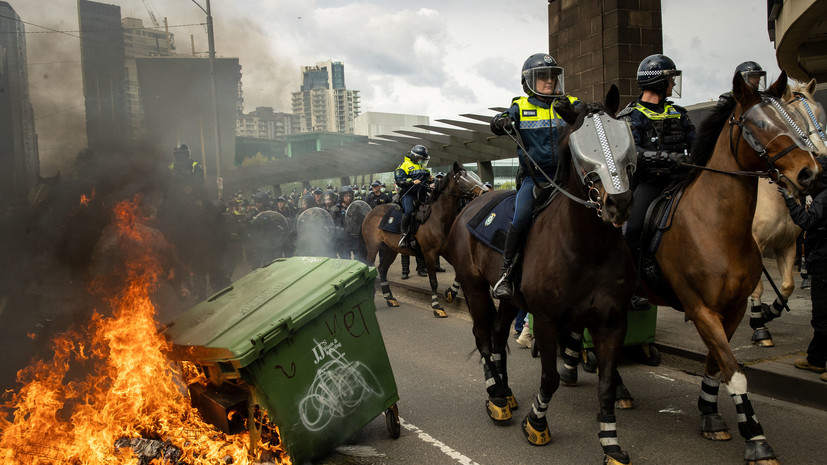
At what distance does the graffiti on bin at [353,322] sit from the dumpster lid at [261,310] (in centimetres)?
14

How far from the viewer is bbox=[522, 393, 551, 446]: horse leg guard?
188 inches

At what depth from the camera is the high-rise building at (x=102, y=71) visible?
201 inches

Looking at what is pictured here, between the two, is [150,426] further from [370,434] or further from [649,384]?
[649,384]

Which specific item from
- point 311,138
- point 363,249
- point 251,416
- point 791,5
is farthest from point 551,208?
point 311,138

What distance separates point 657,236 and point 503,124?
1.55 metres

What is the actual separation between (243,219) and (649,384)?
435 inches

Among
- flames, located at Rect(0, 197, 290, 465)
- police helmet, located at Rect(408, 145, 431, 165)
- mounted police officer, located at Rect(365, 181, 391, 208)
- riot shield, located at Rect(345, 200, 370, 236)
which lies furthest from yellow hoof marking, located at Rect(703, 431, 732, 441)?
mounted police officer, located at Rect(365, 181, 391, 208)

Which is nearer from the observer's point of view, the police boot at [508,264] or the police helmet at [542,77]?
the police boot at [508,264]

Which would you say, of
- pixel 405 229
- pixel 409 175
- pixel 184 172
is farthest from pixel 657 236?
pixel 409 175

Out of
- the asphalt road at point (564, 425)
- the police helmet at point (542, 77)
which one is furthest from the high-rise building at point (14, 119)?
the police helmet at point (542, 77)

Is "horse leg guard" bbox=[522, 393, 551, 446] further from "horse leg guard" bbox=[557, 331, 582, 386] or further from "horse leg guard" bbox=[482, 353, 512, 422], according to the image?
"horse leg guard" bbox=[557, 331, 582, 386]

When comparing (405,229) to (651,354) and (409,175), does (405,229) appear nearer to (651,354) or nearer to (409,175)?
(409,175)

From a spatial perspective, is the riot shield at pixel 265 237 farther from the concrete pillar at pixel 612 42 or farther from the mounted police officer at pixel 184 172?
the concrete pillar at pixel 612 42

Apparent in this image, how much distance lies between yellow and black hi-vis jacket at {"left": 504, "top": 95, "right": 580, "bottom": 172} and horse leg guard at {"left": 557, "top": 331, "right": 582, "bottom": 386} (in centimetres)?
185
